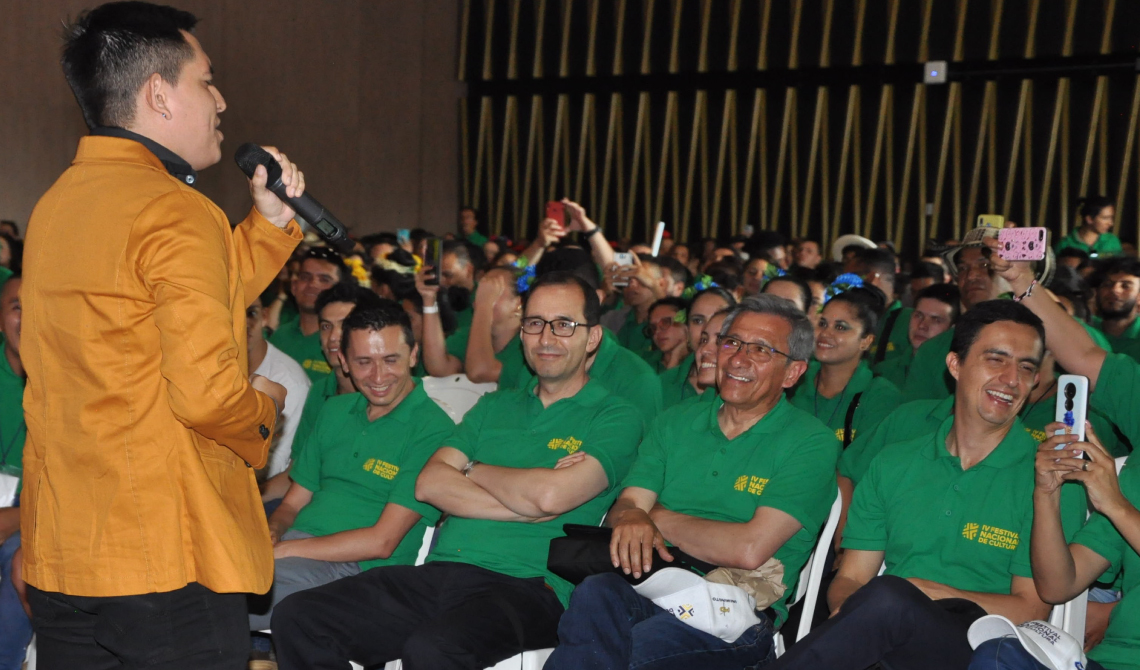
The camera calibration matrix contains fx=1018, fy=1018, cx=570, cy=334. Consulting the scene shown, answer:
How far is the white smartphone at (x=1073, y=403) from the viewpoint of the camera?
2.16 m

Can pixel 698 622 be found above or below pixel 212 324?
below

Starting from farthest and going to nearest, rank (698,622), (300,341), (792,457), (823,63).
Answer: (823,63) → (300,341) → (792,457) → (698,622)

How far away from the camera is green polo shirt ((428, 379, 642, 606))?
2768mm

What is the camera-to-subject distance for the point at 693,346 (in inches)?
159

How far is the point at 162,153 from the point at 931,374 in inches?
114

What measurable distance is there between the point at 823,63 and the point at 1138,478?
887 cm

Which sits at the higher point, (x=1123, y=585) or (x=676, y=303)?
(x=676, y=303)

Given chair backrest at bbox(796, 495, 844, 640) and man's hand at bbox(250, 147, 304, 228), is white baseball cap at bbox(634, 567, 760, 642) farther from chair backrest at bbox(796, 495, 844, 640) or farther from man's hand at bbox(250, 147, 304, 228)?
man's hand at bbox(250, 147, 304, 228)

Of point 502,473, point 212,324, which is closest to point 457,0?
point 502,473

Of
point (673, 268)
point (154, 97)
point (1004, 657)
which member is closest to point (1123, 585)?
point (1004, 657)

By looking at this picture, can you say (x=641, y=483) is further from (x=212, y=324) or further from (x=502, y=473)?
(x=212, y=324)

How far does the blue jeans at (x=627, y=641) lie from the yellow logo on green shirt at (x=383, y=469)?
35.7 inches

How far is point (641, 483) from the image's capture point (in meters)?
2.78

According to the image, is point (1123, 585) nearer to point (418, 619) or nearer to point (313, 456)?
point (418, 619)
